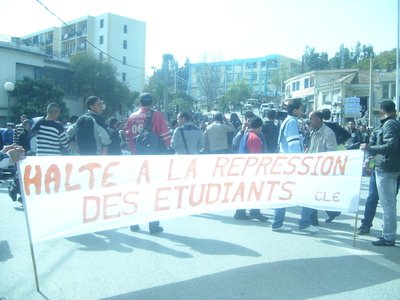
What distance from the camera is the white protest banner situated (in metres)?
3.83

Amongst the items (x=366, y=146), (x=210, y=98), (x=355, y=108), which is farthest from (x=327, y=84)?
(x=366, y=146)

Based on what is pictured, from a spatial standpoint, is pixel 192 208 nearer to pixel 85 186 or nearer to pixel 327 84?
pixel 85 186

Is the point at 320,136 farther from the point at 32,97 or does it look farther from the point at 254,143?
the point at 32,97


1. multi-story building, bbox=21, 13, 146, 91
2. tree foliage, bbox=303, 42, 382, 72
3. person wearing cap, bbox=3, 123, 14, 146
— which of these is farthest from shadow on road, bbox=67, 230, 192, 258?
tree foliage, bbox=303, 42, 382, 72

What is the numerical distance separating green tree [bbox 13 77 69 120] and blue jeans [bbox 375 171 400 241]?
32033 mm

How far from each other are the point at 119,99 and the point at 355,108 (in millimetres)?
25291

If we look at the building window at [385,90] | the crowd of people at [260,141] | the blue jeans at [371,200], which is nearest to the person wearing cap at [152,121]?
the crowd of people at [260,141]

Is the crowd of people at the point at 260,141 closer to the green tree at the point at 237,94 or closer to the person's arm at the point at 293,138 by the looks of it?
the person's arm at the point at 293,138

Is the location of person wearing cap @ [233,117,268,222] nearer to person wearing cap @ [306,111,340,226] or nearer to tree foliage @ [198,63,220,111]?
person wearing cap @ [306,111,340,226]

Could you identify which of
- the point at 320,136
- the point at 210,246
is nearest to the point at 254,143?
the point at 320,136

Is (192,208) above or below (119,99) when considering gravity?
below

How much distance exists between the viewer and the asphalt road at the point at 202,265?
3865 mm

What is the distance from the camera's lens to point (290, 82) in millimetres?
71125

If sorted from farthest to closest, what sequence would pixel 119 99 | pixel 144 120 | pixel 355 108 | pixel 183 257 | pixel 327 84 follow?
pixel 327 84 → pixel 119 99 → pixel 355 108 → pixel 144 120 → pixel 183 257
